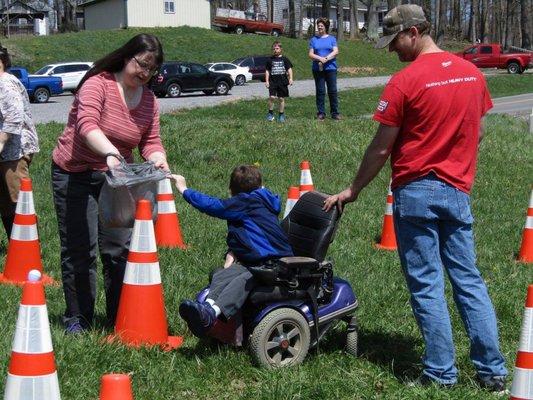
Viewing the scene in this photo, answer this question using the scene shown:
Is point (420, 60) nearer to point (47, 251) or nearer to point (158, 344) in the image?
point (158, 344)

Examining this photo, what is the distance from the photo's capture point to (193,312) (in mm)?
4715

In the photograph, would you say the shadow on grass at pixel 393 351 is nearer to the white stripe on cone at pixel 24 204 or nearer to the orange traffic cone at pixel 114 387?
the orange traffic cone at pixel 114 387

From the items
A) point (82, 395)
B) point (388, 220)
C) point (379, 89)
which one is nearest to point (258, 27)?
point (379, 89)

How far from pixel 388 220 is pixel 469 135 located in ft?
13.5

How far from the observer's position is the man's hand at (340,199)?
4.89 meters

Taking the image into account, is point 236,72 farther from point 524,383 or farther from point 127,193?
point 524,383

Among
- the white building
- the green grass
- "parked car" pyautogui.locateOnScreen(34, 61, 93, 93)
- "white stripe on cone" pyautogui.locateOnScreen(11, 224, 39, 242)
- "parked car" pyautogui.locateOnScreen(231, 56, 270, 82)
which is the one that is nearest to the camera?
the green grass

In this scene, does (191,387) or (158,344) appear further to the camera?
(158,344)

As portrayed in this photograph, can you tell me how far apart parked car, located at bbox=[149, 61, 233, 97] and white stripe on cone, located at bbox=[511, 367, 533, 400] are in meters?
29.1

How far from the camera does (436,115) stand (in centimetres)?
443

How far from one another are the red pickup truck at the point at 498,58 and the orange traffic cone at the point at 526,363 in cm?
4793

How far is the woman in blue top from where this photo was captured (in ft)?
50.1

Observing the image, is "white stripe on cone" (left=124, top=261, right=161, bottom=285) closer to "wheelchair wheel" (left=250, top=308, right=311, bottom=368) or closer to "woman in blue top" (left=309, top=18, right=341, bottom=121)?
"wheelchair wheel" (left=250, top=308, right=311, bottom=368)

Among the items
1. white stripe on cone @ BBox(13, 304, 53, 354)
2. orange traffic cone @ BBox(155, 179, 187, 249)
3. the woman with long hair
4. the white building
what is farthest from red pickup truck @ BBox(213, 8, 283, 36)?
white stripe on cone @ BBox(13, 304, 53, 354)
